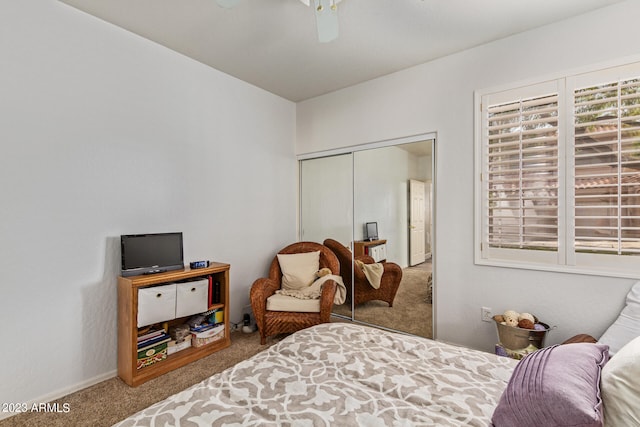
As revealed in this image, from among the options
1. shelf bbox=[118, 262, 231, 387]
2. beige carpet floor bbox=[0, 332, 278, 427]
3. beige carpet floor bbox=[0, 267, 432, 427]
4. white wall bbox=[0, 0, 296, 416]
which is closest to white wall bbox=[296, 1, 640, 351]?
beige carpet floor bbox=[0, 267, 432, 427]

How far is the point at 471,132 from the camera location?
2.69 m

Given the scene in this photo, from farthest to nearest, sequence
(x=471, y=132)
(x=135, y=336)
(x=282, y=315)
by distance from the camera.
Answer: (x=282, y=315), (x=471, y=132), (x=135, y=336)

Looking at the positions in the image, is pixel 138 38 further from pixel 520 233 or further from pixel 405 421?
pixel 520 233

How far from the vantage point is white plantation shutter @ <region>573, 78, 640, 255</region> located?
2.07 metres

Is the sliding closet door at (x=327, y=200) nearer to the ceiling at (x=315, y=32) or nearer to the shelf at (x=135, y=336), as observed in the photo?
the ceiling at (x=315, y=32)

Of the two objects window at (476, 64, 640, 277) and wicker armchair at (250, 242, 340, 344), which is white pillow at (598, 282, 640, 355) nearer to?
window at (476, 64, 640, 277)

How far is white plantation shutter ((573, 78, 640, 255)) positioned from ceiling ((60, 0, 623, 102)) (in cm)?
66

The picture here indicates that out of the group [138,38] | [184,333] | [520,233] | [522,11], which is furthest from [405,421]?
[138,38]

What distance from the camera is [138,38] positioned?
2533mm

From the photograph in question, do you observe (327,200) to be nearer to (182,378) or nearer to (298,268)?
(298,268)

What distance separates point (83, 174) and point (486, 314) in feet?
11.1

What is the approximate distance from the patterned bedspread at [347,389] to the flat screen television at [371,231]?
1.75 m

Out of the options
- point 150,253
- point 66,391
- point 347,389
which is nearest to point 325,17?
point 347,389

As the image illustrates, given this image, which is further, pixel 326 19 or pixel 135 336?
pixel 135 336
